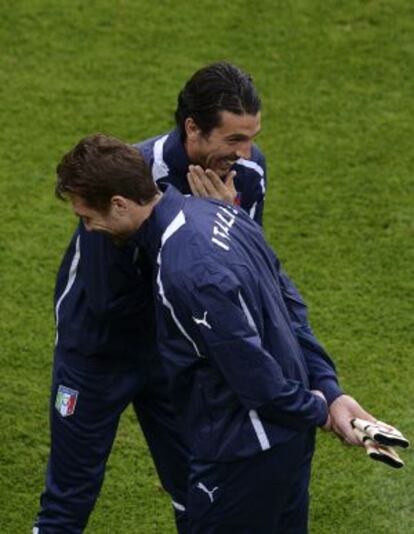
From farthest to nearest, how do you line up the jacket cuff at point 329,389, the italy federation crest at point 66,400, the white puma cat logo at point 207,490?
the italy federation crest at point 66,400, the jacket cuff at point 329,389, the white puma cat logo at point 207,490

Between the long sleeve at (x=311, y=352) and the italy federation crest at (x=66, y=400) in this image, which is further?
the italy federation crest at (x=66, y=400)

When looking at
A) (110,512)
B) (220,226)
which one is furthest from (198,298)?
(110,512)

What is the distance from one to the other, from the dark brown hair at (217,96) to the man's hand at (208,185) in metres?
0.15

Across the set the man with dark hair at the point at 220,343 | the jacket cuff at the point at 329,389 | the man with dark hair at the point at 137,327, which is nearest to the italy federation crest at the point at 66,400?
the man with dark hair at the point at 137,327

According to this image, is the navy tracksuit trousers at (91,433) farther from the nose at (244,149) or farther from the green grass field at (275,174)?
the nose at (244,149)

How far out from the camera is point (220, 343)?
12.6 feet

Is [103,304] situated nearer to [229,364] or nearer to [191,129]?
[191,129]

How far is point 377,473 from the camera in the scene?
18.4 feet

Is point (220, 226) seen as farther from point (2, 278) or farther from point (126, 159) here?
point (2, 278)

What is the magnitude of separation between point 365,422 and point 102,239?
3.25 feet

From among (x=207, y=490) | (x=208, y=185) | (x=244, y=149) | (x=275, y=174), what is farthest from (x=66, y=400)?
(x=275, y=174)

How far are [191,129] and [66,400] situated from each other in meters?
1.00

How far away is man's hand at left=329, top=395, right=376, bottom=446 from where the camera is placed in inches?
161

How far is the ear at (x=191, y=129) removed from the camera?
4.45m
